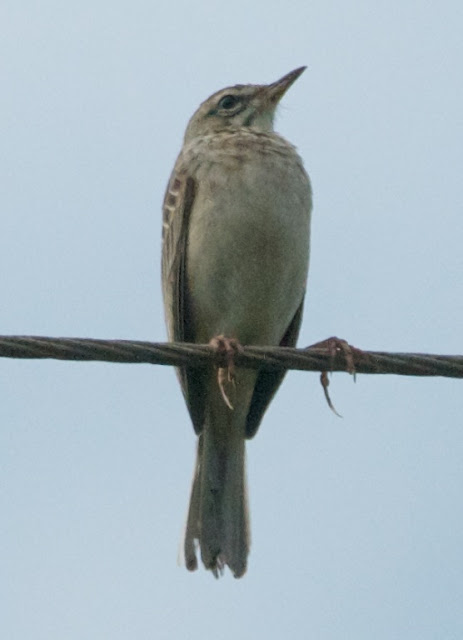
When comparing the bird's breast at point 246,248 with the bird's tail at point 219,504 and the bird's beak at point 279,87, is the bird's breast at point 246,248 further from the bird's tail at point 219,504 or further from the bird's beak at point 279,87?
the bird's beak at point 279,87

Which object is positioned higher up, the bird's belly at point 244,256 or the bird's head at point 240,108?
the bird's head at point 240,108

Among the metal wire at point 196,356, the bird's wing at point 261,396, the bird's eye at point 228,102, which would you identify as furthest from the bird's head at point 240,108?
the metal wire at point 196,356

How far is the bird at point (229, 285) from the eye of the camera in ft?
28.1

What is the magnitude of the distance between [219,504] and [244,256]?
1609mm

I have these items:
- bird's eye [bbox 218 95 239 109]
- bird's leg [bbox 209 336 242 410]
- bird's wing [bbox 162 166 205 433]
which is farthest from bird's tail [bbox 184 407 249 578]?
bird's eye [bbox 218 95 239 109]

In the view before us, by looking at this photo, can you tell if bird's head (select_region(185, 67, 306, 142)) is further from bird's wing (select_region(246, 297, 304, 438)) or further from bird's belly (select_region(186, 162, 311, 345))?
bird's wing (select_region(246, 297, 304, 438))

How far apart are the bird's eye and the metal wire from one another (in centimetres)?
360

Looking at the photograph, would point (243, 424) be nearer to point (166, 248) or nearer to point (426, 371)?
point (166, 248)

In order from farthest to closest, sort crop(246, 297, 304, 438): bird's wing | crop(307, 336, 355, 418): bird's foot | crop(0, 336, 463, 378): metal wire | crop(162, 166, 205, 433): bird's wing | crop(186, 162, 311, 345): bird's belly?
crop(246, 297, 304, 438): bird's wing
crop(162, 166, 205, 433): bird's wing
crop(186, 162, 311, 345): bird's belly
crop(307, 336, 355, 418): bird's foot
crop(0, 336, 463, 378): metal wire

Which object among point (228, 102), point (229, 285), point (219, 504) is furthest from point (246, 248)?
point (228, 102)

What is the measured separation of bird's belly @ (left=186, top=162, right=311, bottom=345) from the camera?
336 inches

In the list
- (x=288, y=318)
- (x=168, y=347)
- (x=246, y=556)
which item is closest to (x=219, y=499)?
(x=246, y=556)

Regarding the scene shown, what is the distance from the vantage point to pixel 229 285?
28.1 ft

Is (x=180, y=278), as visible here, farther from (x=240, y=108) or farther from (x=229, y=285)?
(x=240, y=108)
